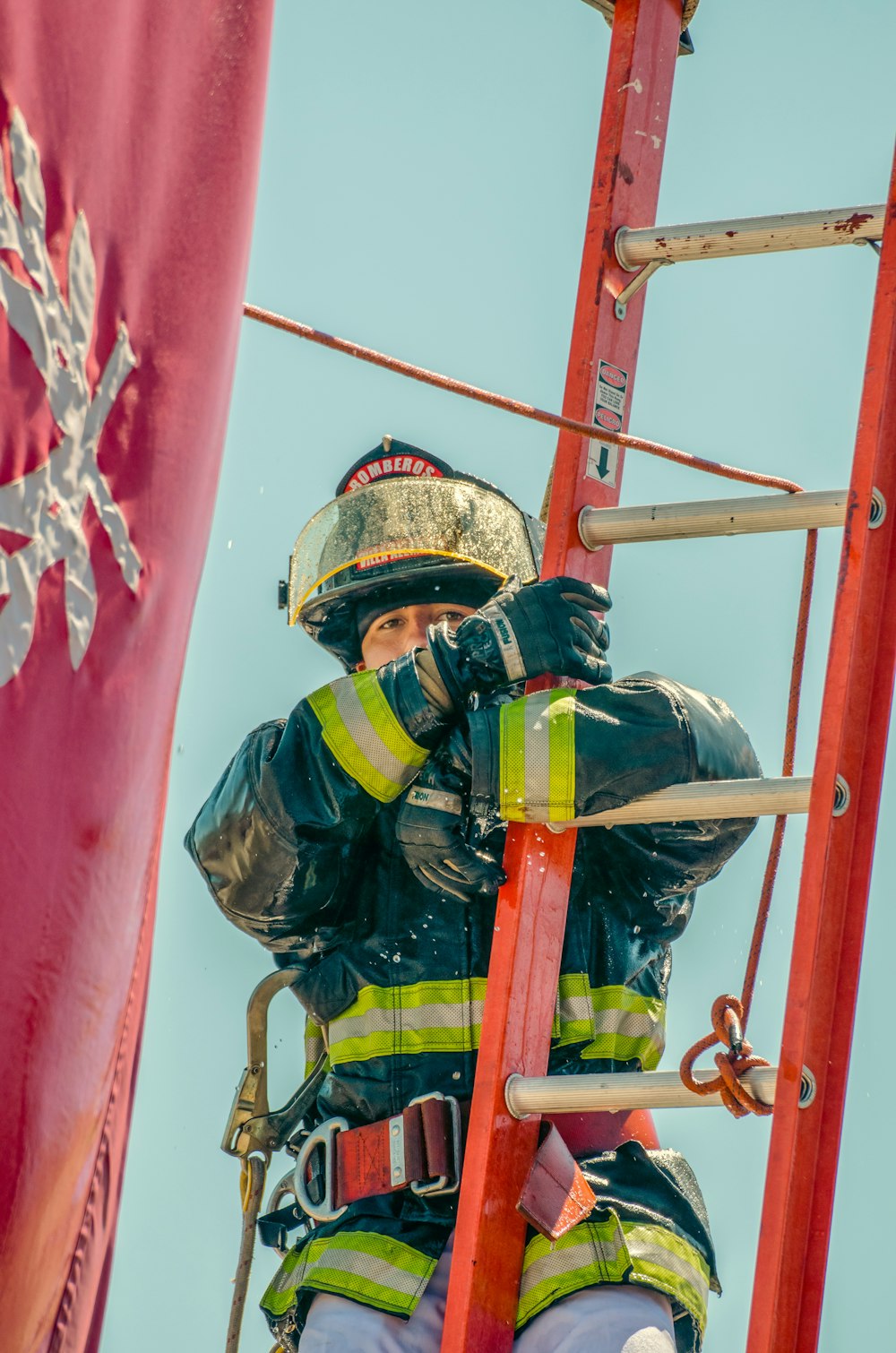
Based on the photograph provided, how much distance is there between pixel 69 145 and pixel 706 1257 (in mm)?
2662

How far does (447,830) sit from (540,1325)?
97 centimetres

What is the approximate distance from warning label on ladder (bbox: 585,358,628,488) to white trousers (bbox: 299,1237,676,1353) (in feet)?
5.35

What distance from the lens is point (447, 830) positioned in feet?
12.0

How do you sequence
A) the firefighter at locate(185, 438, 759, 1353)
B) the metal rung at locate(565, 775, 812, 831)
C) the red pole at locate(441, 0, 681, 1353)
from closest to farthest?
the metal rung at locate(565, 775, 812, 831) < the red pole at locate(441, 0, 681, 1353) < the firefighter at locate(185, 438, 759, 1353)

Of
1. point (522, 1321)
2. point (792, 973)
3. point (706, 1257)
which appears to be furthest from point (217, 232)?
point (706, 1257)

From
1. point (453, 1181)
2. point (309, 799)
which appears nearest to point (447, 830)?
point (309, 799)

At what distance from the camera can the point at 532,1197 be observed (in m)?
3.48

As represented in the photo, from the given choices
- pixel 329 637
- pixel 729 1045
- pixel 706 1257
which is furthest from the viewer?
pixel 329 637

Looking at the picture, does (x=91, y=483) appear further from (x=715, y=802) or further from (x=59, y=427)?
(x=715, y=802)

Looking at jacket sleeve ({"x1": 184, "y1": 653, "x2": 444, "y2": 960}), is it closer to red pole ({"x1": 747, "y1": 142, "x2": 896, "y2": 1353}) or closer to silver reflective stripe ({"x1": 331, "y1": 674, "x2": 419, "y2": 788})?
silver reflective stripe ({"x1": 331, "y1": 674, "x2": 419, "y2": 788})

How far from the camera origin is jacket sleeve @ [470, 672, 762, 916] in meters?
3.49

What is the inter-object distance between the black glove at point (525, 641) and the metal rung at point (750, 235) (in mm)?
717

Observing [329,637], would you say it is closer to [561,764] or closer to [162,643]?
[561,764]

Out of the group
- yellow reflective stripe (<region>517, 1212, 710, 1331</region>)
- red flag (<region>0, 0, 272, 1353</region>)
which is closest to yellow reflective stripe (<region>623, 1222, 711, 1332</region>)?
yellow reflective stripe (<region>517, 1212, 710, 1331</region>)
